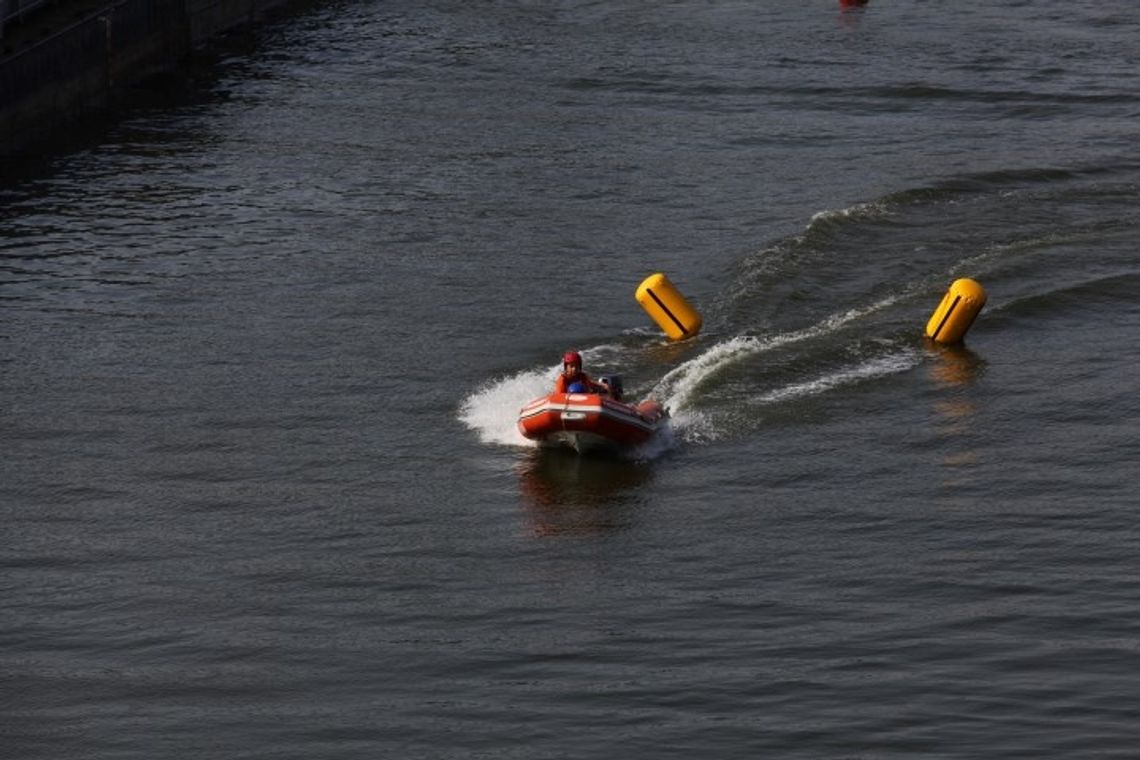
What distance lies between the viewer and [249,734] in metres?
23.7

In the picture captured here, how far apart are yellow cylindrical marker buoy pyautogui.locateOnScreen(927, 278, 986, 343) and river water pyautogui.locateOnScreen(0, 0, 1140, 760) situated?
1.24ft

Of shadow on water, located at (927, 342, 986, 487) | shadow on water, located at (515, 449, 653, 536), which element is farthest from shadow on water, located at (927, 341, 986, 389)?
shadow on water, located at (515, 449, 653, 536)

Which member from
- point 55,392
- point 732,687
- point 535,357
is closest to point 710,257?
point 535,357

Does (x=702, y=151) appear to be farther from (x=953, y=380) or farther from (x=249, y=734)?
(x=249, y=734)

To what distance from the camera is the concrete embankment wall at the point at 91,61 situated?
49.4m

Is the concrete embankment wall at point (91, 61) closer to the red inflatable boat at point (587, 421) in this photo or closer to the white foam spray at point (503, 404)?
the white foam spray at point (503, 404)

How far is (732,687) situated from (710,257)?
59.4 feet

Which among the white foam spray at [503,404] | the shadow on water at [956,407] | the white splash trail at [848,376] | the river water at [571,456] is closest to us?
the river water at [571,456]

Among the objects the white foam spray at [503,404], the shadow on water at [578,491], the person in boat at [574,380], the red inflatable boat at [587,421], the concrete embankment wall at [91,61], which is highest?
the concrete embankment wall at [91,61]

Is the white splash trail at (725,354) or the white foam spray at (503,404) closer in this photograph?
the white foam spray at (503,404)

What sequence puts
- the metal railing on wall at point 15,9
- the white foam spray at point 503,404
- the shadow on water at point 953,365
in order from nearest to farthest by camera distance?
the white foam spray at point 503,404
the shadow on water at point 953,365
the metal railing on wall at point 15,9

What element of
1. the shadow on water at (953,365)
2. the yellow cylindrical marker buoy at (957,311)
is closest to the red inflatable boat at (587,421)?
the shadow on water at (953,365)

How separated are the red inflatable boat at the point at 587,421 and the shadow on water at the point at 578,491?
28 centimetres

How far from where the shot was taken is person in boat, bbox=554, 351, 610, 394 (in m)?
31.8
